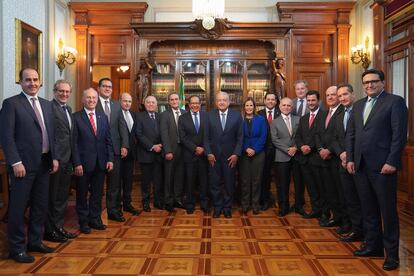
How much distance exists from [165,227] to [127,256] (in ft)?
2.94

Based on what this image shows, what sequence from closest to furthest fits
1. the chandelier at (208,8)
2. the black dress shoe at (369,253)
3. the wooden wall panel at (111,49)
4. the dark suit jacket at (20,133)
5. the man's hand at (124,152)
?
1. the dark suit jacket at (20,133)
2. the black dress shoe at (369,253)
3. the man's hand at (124,152)
4. the chandelier at (208,8)
5. the wooden wall panel at (111,49)

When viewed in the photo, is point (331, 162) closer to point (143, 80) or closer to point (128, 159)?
point (128, 159)

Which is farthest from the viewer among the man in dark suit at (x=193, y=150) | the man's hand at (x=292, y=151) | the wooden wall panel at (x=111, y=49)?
the wooden wall panel at (x=111, y=49)

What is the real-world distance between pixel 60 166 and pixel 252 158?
2198mm

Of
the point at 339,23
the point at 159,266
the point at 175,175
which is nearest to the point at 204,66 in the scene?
the point at 339,23

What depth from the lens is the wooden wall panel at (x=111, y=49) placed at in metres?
7.16

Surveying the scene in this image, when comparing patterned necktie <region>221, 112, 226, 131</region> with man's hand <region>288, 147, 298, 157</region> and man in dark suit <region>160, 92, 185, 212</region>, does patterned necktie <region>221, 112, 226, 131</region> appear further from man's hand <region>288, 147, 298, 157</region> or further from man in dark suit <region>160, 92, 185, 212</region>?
man's hand <region>288, 147, 298, 157</region>

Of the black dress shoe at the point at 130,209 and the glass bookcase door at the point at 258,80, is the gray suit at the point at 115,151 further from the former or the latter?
the glass bookcase door at the point at 258,80

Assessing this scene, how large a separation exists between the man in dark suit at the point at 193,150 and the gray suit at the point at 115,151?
719 millimetres

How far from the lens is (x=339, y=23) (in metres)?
7.02

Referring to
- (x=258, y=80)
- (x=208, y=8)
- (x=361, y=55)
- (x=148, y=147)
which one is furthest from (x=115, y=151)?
(x=361, y=55)

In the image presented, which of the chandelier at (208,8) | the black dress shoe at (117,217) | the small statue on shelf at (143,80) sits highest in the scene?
the chandelier at (208,8)

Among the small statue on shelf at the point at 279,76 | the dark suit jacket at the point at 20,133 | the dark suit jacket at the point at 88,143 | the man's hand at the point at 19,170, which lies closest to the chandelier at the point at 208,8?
A: the small statue on shelf at the point at 279,76

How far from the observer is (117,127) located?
13.9 feet
